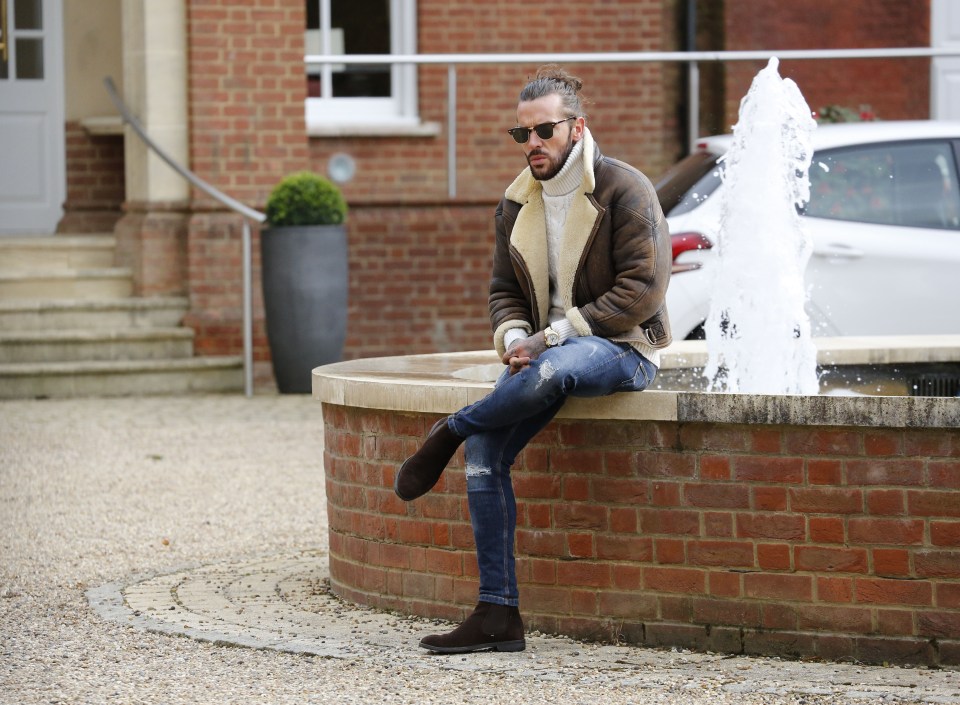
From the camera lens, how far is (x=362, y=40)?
531 inches

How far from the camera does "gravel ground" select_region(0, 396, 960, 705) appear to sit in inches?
172

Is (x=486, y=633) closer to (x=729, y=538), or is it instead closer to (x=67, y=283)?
(x=729, y=538)


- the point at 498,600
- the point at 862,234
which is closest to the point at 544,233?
the point at 498,600

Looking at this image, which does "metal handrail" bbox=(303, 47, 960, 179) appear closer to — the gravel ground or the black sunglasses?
the gravel ground

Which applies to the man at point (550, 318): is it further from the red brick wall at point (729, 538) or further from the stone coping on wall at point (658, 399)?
the red brick wall at point (729, 538)

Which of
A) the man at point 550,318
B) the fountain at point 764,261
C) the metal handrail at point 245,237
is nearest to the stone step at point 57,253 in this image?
the metal handrail at point 245,237

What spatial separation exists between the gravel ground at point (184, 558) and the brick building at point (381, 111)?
1408 millimetres

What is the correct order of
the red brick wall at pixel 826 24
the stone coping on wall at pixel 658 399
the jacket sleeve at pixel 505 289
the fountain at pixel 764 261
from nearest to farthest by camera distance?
1. the stone coping on wall at pixel 658 399
2. the jacket sleeve at pixel 505 289
3. the fountain at pixel 764 261
4. the red brick wall at pixel 826 24

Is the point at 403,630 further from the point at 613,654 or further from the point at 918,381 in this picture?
the point at 918,381

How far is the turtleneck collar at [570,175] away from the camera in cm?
488

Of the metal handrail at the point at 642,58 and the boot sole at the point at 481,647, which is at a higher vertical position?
the metal handrail at the point at 642,58

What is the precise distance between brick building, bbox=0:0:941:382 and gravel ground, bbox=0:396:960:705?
1408 millimetres

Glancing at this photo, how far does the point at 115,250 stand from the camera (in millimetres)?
12594

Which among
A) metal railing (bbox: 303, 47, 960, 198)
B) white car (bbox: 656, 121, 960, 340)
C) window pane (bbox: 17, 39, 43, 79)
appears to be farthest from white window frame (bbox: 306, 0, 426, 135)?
white car (bbox: 656, 121, 960, 340)
